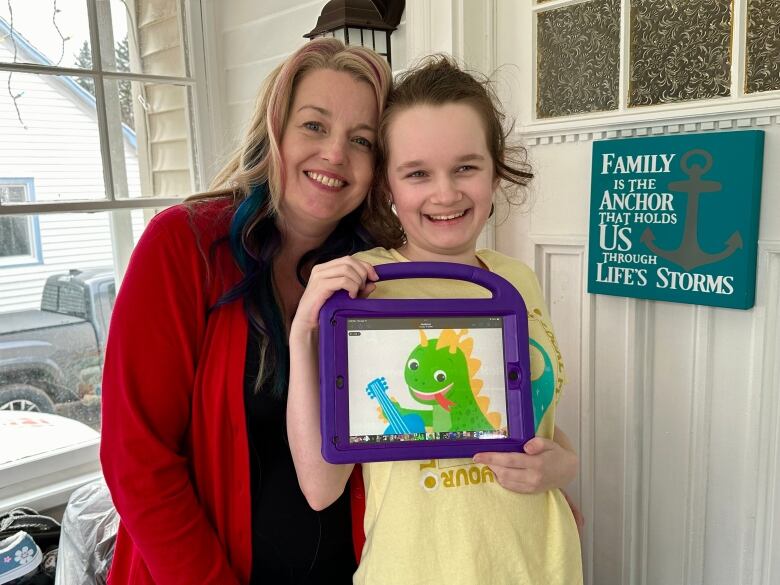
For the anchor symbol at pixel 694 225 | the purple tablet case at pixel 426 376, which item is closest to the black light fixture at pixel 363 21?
the anchor symbol at pixel 694 225

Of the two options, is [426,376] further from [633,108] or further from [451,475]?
[633,108]

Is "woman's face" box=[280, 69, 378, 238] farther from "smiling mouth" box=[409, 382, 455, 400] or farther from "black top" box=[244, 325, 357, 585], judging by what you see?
"smiling mouth" box=[409, 382, 455, 400]

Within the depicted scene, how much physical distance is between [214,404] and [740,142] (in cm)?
99

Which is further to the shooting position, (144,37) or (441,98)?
(144,37)

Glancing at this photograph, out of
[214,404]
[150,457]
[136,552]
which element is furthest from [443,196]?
[136,552]

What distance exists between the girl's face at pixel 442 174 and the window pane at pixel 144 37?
1.35 m

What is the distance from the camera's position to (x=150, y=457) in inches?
37.4

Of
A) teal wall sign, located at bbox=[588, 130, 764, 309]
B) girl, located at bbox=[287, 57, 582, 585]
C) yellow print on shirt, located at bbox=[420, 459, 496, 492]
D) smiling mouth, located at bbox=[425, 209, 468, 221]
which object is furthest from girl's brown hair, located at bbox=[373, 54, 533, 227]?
yellow print on shirt, located at bbox=[420, 459, 496, 492]

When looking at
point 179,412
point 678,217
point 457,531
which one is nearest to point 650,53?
point 678,217

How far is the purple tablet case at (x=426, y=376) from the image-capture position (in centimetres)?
81

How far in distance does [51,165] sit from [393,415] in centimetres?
143

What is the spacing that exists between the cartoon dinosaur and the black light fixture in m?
0.95

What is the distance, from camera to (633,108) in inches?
49.7

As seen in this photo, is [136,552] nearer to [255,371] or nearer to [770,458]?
[255,371]
